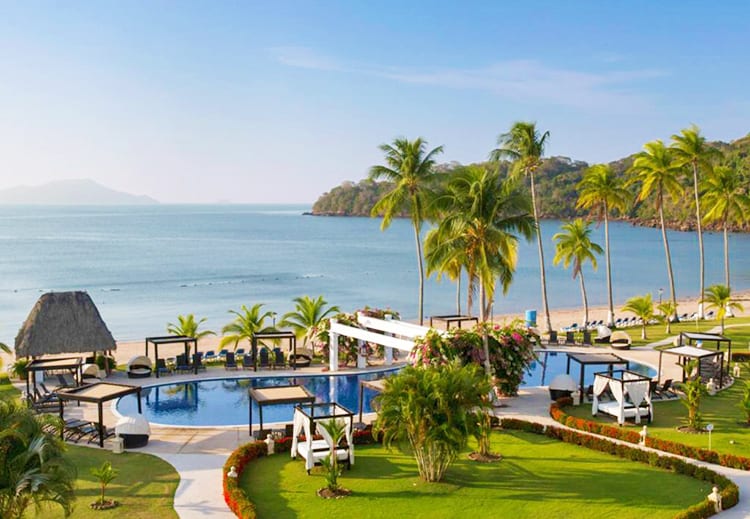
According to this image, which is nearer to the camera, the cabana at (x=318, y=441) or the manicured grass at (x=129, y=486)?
the manicured grass at (x=129, y=486)

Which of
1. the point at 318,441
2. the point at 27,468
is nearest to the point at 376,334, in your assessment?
the point at 318,441

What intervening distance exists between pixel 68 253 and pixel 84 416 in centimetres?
9971

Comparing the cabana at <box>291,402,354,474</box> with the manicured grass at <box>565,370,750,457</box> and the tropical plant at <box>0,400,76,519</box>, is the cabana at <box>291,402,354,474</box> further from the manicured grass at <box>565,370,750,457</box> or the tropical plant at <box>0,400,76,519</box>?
the manicured grass at <box>565,370,750,457</box>

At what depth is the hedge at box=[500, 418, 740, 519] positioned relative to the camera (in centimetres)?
1309

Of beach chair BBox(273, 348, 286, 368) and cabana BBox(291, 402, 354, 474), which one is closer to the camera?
cabana BBox(291, 402, 354, 474)

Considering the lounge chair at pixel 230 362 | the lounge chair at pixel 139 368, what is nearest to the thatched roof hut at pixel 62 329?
the lounge chair at pixel 139 368

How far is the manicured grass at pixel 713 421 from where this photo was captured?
17698 millimetres

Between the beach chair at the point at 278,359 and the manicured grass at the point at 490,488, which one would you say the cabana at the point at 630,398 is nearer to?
the manicured grass at the point at 490,488

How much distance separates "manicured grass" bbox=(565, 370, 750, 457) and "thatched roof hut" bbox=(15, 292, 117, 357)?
18008 millimetres

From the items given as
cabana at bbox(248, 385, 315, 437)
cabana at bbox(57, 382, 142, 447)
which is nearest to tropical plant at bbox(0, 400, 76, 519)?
cabana at bbox(248, 385, 315, 437)

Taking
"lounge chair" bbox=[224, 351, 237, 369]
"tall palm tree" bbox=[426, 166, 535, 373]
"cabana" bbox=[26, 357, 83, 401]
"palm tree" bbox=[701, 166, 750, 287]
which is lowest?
"lounge chair" bbox=[224, 351, 237, 369]

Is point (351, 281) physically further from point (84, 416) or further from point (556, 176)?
point (556, 176)

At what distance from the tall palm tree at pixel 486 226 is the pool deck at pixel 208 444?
15.5 feet

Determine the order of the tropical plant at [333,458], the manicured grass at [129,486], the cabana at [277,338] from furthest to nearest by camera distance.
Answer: the cabana at [277,338], the tropical plant at [333,458], the manicured grass at [129,486]
